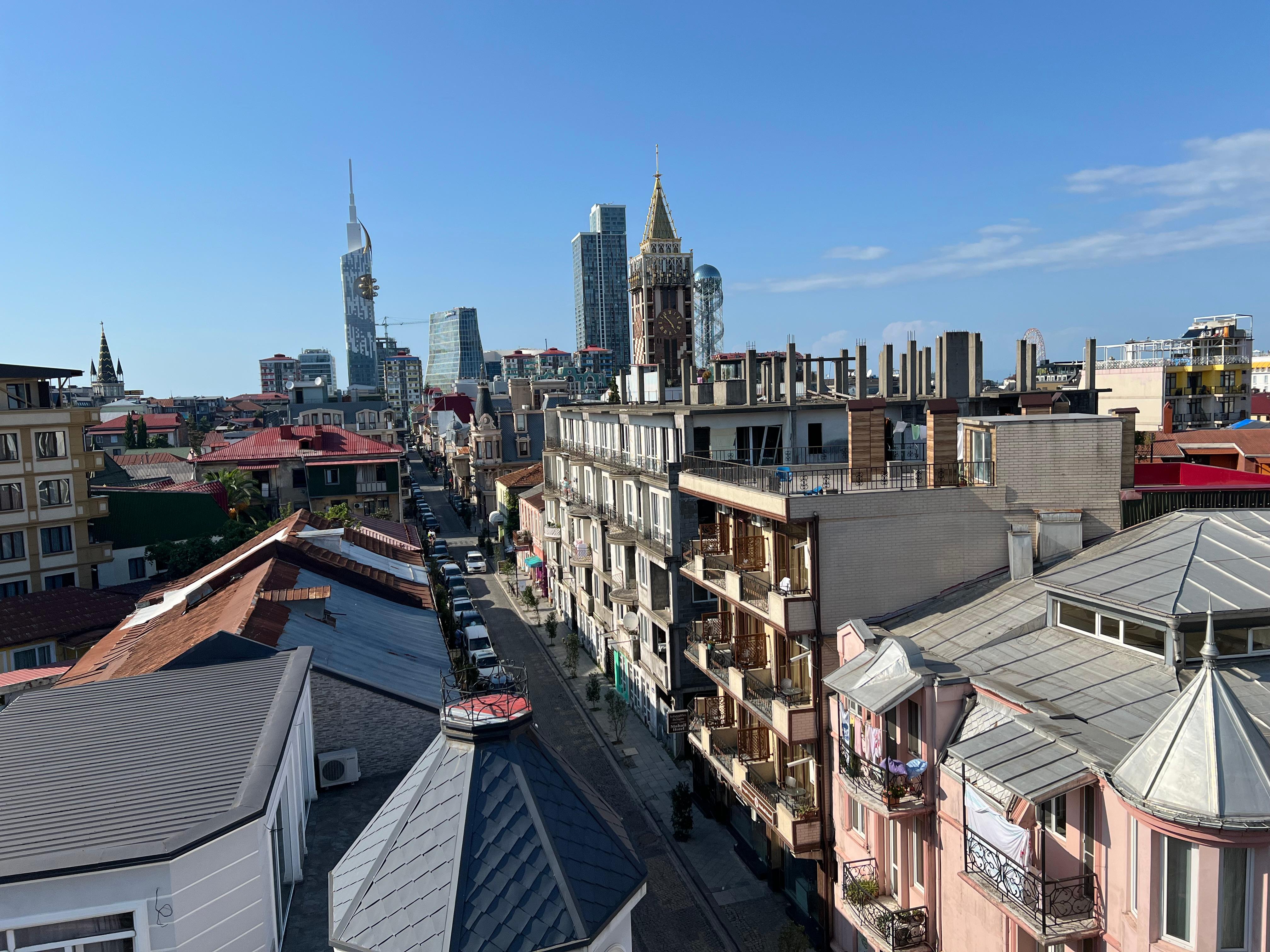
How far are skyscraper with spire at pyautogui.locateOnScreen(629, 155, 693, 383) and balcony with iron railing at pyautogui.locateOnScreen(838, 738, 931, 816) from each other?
113544mm

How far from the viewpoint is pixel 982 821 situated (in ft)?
47.6

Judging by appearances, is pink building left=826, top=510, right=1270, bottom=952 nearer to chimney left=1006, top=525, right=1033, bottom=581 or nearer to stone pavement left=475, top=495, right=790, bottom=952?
chimney left=1006, top=525, right=1033, bottom=581

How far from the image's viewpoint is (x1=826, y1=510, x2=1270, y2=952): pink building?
10992 millimetres

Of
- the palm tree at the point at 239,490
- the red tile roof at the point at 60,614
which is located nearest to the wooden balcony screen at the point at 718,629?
the red tile roof at the point at 60,614

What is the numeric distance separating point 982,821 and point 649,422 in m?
20.9

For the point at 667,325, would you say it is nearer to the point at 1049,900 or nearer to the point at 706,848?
the point at 706,848

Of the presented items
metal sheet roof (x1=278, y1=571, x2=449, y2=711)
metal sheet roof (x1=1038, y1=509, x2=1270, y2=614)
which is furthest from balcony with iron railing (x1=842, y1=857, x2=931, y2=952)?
metal sheet roof (x1=278, y1=571, x2=449, y2=711)

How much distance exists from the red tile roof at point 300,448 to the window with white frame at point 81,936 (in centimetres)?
6082

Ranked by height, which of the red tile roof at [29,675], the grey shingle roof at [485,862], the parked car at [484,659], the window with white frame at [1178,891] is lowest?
the parked car at [484,659]

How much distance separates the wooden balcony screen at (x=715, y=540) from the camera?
2755 cm

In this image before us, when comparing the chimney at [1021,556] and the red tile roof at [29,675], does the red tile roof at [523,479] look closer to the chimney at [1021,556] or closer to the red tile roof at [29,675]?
the red tile roof at [29,675]

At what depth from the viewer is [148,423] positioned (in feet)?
402

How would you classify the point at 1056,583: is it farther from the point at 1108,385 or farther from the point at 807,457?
the point at 1108,385

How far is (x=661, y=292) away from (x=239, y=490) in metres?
84.7
